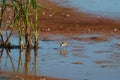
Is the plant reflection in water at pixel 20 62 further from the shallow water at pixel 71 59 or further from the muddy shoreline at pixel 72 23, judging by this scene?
the muddy shoreline at pixel 72 23

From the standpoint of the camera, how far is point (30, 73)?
8234 mm

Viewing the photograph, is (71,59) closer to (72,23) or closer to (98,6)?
(72,23)

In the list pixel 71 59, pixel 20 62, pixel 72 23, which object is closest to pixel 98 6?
pixel 72 23

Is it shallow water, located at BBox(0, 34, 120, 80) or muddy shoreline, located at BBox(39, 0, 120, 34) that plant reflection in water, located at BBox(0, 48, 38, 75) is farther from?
muddy shoreline, located at BBox(39, 0, 120, 34)

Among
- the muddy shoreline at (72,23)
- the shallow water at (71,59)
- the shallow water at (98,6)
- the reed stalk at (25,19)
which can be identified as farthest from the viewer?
the shallow water at (98,6)

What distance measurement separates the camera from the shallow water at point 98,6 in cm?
1580

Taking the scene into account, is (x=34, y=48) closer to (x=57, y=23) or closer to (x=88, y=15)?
(x=57, y=23)

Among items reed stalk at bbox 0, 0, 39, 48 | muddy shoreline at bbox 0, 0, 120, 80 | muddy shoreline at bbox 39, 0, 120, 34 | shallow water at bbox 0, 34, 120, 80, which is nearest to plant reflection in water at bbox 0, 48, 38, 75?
shallow water at bbox 0, 34, 120, 80

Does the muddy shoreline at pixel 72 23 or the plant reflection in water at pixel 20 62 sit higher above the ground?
the muddy shoreline at pixel 72 23

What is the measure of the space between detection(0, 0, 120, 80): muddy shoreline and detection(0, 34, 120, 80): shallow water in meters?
1.32

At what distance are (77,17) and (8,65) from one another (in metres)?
6.67

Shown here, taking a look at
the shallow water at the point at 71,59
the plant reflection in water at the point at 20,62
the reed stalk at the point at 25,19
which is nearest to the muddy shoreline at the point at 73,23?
the shallow water at the point at 71,59

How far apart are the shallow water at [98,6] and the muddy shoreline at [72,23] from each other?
1.32 ft

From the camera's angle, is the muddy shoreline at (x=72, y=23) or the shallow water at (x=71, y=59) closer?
the shallow water at (x=71, y=59)
